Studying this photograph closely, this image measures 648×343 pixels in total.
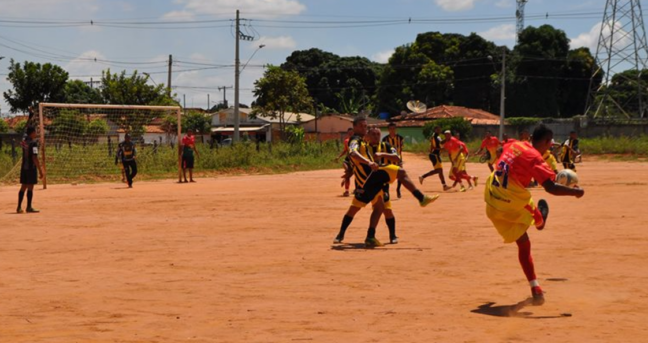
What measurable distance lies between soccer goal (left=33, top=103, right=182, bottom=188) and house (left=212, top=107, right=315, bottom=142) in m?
42.4

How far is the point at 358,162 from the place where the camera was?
1134cm

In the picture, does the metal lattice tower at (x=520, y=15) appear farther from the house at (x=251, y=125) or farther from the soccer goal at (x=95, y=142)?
the soccer goal at (x=95, y=142)

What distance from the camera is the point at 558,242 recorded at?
38.8 feet

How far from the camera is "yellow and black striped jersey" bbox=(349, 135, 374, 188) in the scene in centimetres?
1140

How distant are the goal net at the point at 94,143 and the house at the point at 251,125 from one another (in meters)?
42.4

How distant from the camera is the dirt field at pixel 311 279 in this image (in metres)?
6.71

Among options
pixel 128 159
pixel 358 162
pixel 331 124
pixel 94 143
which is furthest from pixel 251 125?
pixel 358 162

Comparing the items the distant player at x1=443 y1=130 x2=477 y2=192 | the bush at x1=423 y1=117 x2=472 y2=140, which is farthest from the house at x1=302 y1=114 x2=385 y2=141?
the distant player at x1=443 y1=130 x2=477 y2=192

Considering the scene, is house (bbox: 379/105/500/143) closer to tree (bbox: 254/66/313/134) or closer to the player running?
tree (bbox: 254/66/313/134)

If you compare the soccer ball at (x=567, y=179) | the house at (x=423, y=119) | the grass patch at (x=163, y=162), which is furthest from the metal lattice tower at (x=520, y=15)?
the soccer ball at (x=567, y=179)

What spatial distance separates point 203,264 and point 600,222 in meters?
7.30

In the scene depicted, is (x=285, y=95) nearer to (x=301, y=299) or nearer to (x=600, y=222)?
(x=600, y=222)

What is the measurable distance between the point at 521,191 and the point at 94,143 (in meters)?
26.0

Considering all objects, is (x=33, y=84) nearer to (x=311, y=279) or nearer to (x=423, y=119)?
(x=423, y=119)
